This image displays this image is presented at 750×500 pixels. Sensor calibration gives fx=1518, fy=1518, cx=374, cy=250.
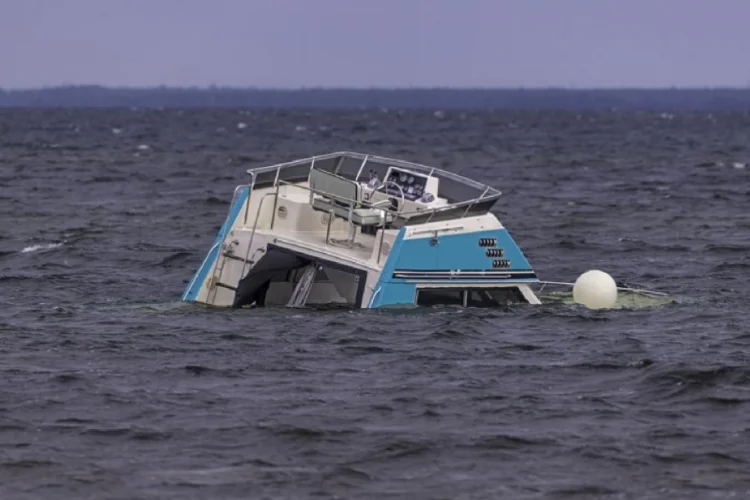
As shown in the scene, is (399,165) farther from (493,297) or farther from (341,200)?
(493,297)

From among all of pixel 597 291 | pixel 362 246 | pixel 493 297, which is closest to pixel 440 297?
pixel 493 297

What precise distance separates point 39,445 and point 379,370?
4459 millimetres

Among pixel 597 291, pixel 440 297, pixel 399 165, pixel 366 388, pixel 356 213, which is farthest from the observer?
pixel 399 165

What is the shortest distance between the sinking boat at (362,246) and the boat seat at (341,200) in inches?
0.5

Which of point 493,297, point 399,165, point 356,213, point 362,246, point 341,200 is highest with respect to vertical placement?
point 399,165

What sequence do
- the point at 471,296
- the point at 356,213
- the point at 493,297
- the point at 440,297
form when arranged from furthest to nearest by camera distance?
the point at 493,297 < the point at 471,296 < the point at 440,297 < the point at 356,213

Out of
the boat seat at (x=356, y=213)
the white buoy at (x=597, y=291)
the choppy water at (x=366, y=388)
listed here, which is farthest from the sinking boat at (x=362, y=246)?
the white buoy at (x=597, y=291)

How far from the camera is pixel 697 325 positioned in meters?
20.4

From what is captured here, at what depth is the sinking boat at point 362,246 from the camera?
1961 cm

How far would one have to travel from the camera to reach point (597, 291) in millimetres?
A: 21516

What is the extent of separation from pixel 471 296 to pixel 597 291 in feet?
6.74

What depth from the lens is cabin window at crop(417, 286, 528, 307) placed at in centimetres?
2012

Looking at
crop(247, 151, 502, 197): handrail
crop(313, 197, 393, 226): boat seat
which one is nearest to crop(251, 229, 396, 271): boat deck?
crop(313, 197, 393, 226): boat seat

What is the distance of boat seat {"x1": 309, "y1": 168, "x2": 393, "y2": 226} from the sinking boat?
1 cm
